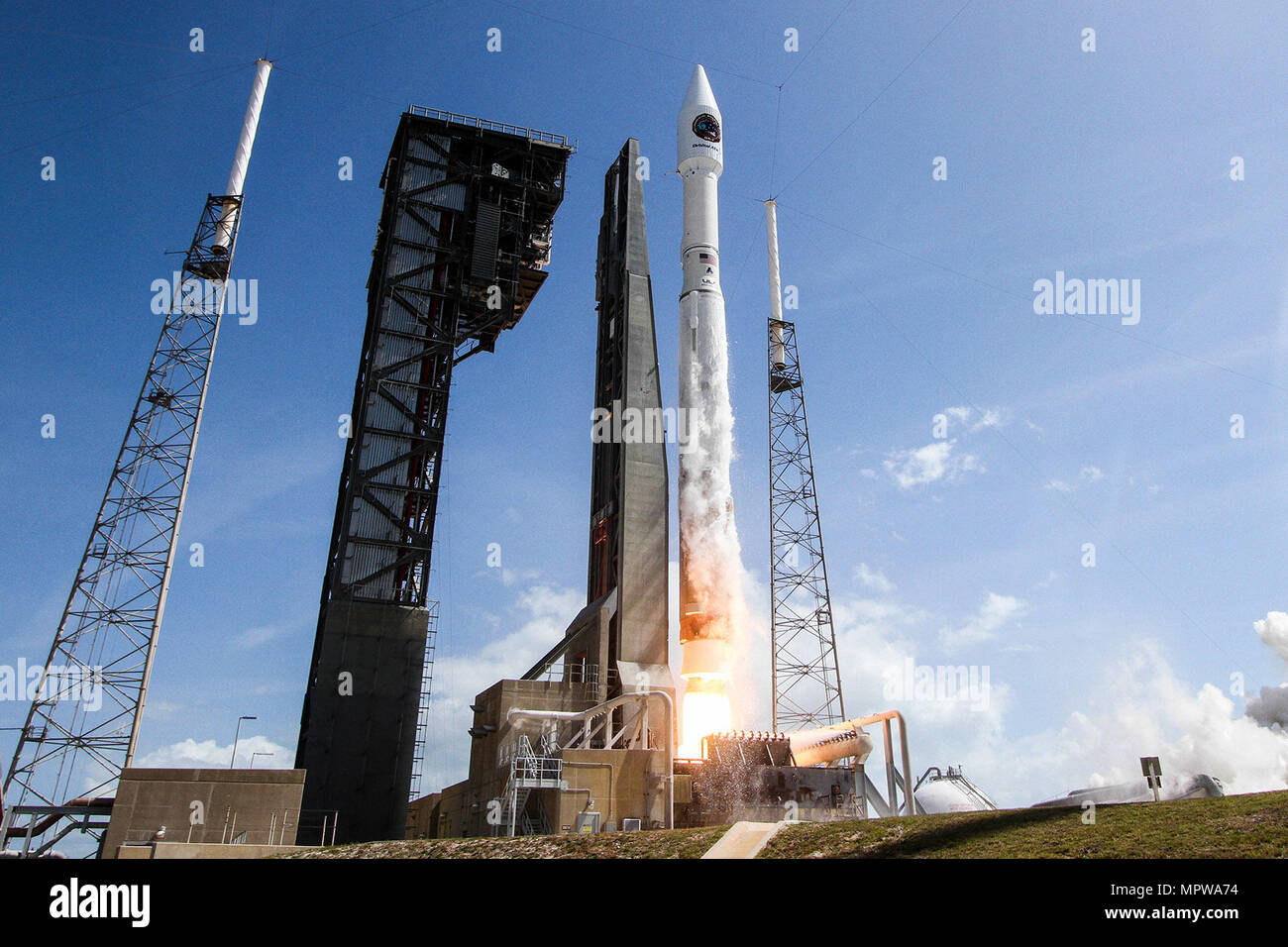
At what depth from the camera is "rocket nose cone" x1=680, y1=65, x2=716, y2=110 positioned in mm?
52969

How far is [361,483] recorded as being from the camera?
53.7 meters

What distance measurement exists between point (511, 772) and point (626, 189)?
3643 centimetres

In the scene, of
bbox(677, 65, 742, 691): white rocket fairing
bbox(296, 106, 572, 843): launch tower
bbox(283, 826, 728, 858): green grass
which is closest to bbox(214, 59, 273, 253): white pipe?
bbox(296, 106, 572, 843): launch tower

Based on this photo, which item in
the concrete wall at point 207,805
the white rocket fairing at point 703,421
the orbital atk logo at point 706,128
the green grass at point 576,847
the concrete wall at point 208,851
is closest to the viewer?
the green grass at point 576,847

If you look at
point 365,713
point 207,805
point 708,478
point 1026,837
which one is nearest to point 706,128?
point 708,478

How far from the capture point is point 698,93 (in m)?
53.2

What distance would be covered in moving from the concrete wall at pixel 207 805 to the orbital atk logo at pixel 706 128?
38.8 m
